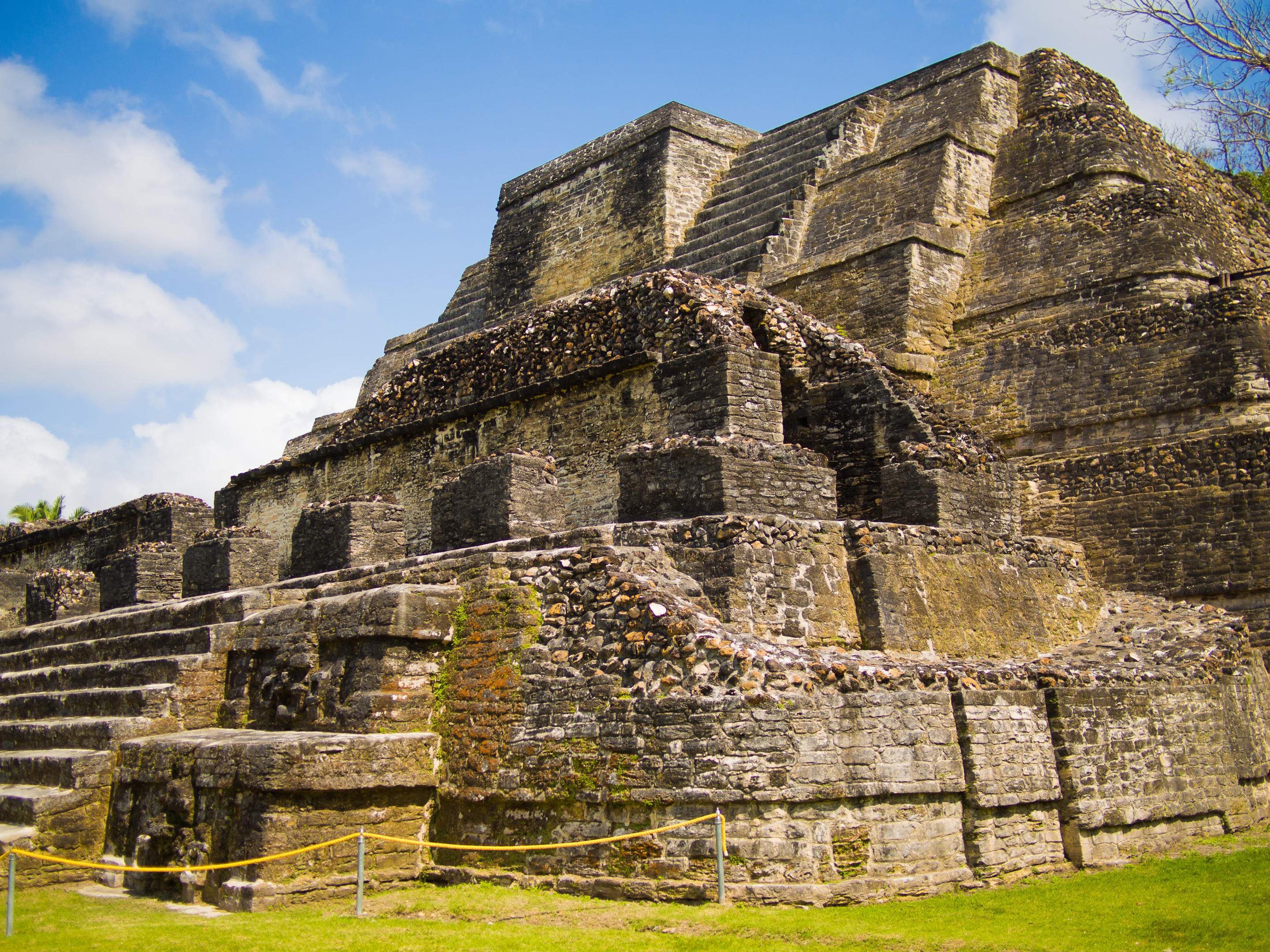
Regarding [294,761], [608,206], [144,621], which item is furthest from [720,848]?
[608,206]

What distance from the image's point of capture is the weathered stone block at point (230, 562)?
44.9 feet

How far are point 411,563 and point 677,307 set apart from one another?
12.3 feet

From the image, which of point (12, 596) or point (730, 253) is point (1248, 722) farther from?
point (12, 596)

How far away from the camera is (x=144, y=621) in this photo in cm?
1091

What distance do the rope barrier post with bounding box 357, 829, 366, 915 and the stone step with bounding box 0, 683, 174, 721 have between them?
2565 millimetres

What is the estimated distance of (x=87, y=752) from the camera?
8648mm

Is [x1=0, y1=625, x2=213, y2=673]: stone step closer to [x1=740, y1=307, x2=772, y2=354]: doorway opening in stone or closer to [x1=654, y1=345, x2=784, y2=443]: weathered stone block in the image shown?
[x1=654, y1=345, x2=784, y2=443]: weathered stone block

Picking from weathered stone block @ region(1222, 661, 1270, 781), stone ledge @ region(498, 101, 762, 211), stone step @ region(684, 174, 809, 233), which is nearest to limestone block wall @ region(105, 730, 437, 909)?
weathered stone block @ region(1222, 661, 1270, 781)

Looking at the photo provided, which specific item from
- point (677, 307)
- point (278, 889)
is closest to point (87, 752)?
point (278, 889)

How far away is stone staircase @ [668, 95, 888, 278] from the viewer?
1697 cm

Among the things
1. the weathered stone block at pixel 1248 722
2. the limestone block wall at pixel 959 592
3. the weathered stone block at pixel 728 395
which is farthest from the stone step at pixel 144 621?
the weathered stone block at pixel 1248 722

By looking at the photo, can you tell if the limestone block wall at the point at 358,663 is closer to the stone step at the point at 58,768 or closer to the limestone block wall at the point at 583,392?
the stone step at the point at 58,768

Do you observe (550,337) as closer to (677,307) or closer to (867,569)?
(677,307)

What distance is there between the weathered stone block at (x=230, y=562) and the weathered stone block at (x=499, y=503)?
359 centimetres
